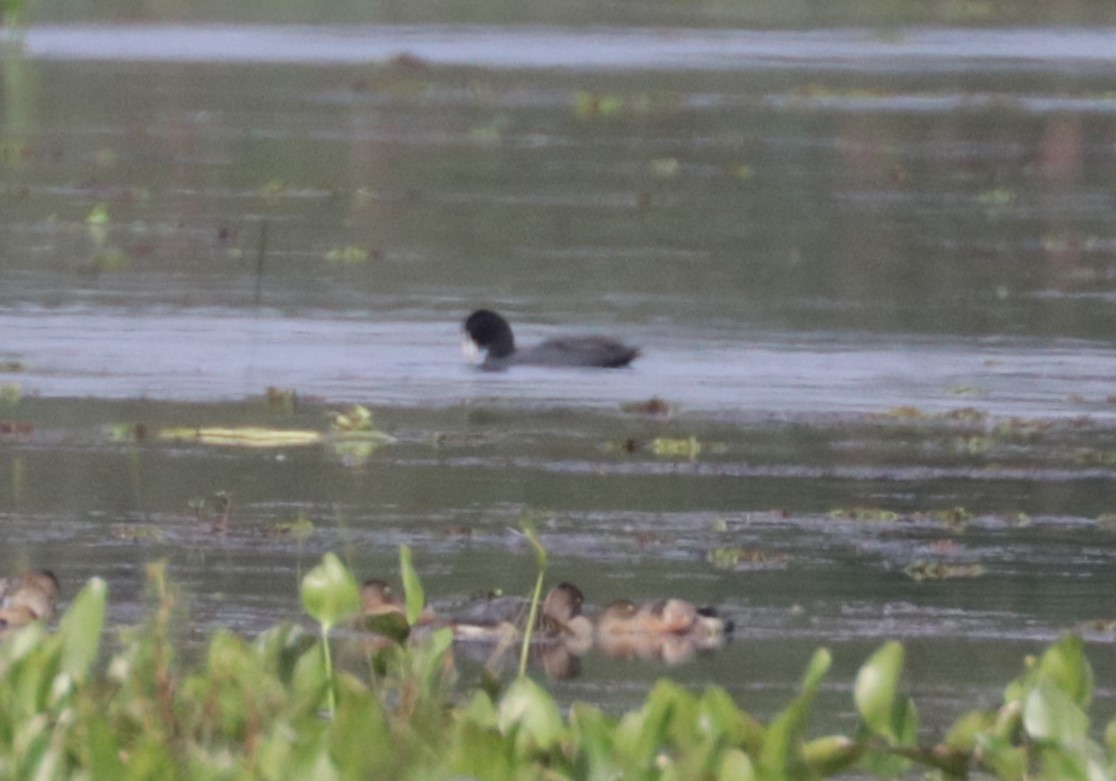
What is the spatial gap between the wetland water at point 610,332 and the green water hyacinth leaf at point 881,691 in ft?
5.72

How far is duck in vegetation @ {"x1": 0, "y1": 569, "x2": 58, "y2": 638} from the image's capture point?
8273 mm

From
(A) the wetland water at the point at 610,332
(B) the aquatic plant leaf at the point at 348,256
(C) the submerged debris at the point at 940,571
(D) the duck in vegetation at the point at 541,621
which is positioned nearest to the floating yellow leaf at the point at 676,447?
(A) the wetland water at the point at 610,332

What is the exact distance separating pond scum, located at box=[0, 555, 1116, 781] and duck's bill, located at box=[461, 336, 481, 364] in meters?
7.14

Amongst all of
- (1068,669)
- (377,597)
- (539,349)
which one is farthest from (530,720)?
(539,349)

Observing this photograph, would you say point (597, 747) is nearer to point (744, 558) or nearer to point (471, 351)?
point (744, 558)

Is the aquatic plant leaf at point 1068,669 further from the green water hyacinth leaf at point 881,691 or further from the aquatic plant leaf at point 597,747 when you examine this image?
the aquatic plant leaf at point 597,747

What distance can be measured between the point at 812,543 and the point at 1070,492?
132cm

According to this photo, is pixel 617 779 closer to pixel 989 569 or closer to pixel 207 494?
pixel 989 569

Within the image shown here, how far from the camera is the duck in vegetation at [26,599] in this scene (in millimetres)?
8273

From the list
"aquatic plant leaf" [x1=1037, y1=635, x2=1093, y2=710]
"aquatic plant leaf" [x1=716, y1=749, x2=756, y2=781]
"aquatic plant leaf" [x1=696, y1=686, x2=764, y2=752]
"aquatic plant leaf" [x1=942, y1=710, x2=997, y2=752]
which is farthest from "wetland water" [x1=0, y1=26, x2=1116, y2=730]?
"aquatic plant leaf" [x1=716, y1=749, x2=756, y2=781]

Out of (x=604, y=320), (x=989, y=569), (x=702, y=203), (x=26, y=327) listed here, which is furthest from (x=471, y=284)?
(x=989, y=569)

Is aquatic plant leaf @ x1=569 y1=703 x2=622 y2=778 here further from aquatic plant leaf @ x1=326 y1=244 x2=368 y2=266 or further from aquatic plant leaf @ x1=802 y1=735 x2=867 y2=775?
aquatic plant leaf @ x1=326 y1=244 x2=368 y2=266

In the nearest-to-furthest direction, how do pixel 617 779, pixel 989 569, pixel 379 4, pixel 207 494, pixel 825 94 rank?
pixel 617 779, pixel 989 569, pixel 207 494, pixel 825 94, pixel 379 4

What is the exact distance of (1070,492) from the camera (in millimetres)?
10633
